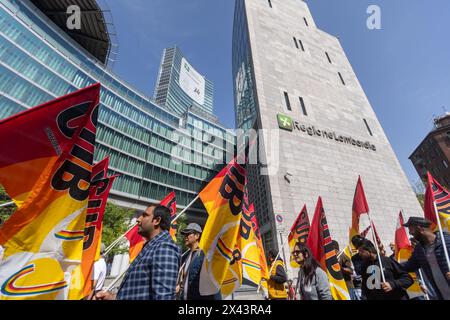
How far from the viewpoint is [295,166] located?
51.4 ft

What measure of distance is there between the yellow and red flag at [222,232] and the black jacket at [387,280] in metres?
2.25

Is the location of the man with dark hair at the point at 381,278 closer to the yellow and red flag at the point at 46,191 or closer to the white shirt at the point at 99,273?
the yellow and red flag at the point at 46,191

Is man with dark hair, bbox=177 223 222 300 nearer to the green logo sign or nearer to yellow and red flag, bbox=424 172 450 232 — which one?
yellow and red flag, bbox=424 172 450 232

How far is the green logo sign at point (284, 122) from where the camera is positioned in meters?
17.2

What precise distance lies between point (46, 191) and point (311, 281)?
13.7ft

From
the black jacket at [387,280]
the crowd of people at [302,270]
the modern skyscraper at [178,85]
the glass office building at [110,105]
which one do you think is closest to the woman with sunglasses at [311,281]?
the crowd of people at [302,270]

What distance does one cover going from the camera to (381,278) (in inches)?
127

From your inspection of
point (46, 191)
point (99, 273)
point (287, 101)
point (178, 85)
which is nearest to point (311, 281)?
point (46, 191)

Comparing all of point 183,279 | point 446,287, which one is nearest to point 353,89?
point 446,287

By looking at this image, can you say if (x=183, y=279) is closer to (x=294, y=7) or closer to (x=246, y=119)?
(x=246, y=119)

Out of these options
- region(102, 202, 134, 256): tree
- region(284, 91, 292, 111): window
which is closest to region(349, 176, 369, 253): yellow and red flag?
region(284, 91, 292, 111): window

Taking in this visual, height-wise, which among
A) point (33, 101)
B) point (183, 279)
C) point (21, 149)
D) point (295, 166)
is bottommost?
point (183, 279)

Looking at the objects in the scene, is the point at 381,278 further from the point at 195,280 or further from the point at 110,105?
the point at 110,105

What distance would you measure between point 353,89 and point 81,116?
3034cm
